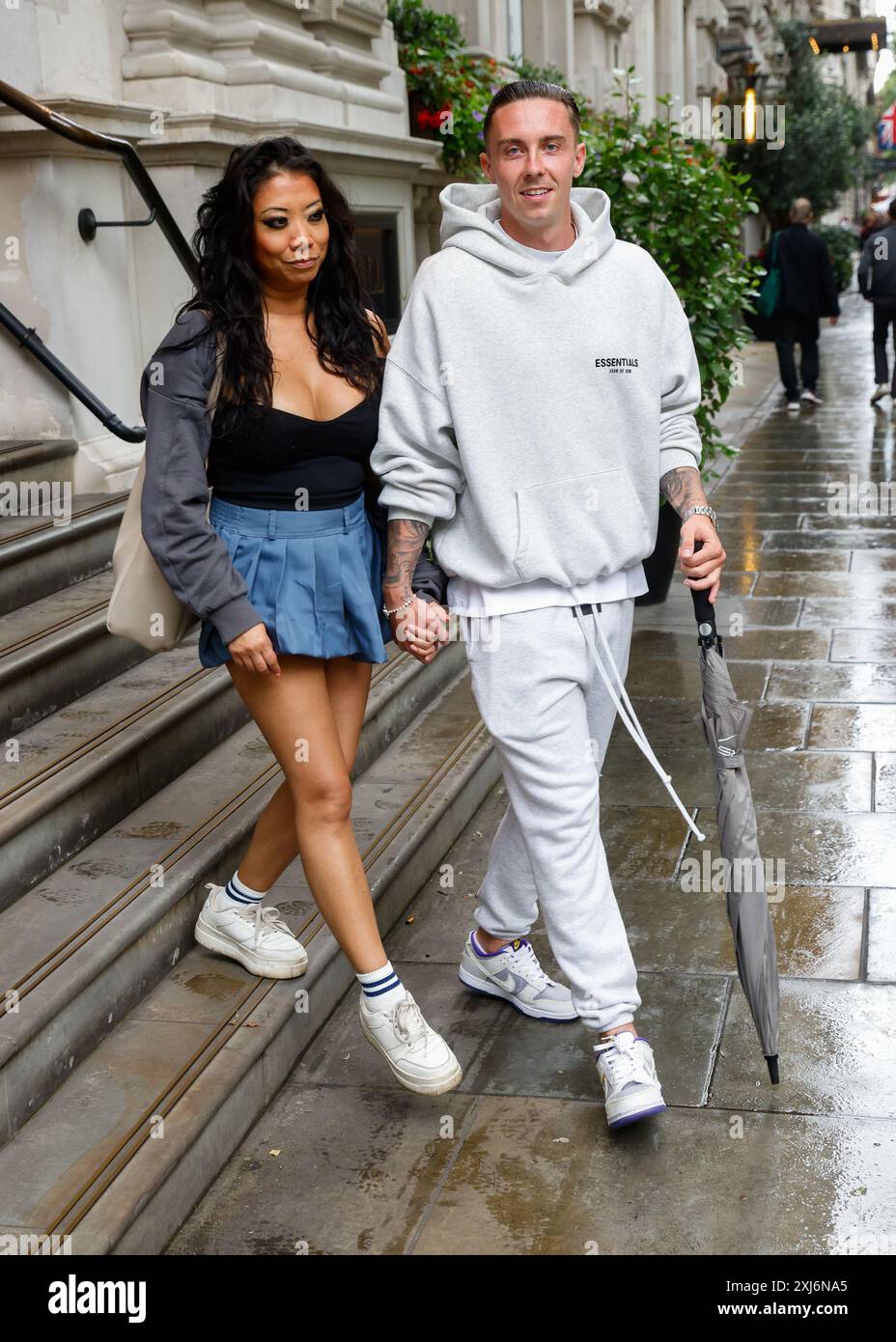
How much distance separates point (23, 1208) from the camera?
279 centimetres

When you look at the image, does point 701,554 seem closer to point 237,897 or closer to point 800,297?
point 237,897

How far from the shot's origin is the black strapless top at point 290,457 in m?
3.18

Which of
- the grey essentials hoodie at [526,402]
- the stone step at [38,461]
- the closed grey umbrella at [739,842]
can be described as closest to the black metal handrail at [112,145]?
the stone step at [38,461]

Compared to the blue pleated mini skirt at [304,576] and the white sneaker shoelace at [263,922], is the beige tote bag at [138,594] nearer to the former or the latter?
the blue pleated mini skirt at [304,576]

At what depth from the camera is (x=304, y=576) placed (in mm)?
3299

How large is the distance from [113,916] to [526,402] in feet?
5.05

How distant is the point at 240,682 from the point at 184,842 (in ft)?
2.87

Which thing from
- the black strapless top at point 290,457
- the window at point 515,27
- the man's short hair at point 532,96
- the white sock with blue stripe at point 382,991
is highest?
the window at point 515,27

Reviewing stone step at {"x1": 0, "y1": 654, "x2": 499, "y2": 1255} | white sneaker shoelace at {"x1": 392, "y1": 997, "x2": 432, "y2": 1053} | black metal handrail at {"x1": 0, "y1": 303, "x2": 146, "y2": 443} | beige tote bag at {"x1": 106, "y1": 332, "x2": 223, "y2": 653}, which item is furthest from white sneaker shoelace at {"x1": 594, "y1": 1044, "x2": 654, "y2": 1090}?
black metal handrail at {"x1": 0, "y1": 303, "x2": 146, "y2": 443}

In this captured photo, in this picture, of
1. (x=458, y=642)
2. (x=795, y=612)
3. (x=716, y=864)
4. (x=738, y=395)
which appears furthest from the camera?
(x=738, y=395)

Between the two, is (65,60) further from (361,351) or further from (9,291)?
(361,351)

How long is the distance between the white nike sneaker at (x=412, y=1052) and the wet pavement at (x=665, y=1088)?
11cm

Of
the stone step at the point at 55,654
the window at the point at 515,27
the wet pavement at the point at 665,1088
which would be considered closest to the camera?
the wet pavement at the point at 665,1088

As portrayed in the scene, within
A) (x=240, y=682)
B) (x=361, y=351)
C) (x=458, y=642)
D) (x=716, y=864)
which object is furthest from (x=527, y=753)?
(x=458, y=642)
